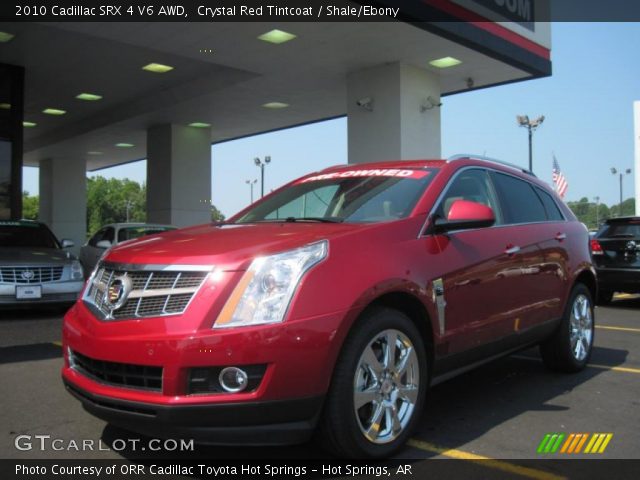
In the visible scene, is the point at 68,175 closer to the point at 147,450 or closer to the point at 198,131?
the point at 198,131

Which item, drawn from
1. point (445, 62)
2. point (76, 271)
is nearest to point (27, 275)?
point (76, 271)

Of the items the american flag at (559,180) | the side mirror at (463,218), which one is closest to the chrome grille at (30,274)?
the side mirror at (463,218)

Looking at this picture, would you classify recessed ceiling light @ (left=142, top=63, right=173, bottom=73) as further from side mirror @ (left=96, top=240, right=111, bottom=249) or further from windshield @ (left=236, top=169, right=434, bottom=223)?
windshield @ (left=236, top=169, right=434, bottom=223)

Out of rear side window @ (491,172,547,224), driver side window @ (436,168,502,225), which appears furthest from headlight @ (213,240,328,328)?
rear side window @ (491,172,547,224)

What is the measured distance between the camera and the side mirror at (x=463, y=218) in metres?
3.76

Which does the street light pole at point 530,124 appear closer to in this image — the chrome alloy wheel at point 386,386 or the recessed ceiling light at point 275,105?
the recessed ceiling light at point 275,105

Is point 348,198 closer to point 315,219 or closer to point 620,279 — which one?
point 315,219

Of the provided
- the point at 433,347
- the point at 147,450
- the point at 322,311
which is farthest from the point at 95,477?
the point at 433,347

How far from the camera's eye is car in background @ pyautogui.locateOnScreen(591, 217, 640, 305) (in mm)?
9859

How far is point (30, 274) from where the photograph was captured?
8484mm

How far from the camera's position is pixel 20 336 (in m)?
7.06

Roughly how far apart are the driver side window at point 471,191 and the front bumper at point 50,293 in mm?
6386

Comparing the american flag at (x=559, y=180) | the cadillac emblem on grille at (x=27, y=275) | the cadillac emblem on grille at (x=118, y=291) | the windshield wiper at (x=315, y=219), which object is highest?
the american flag at (x=559, y=180)

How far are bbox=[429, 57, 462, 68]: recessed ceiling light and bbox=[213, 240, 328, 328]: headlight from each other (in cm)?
1170
